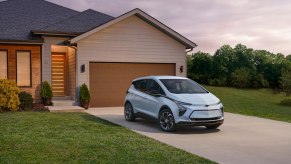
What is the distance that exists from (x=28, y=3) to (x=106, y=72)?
8.76m

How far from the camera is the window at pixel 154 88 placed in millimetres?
12012

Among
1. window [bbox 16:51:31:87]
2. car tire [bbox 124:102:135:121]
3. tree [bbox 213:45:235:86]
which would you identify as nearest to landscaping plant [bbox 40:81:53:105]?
window [bbox 16:51:31:87]

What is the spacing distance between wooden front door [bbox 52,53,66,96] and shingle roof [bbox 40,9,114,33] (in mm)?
1670

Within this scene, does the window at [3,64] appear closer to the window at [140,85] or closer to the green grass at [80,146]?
the green grass at [80,146]

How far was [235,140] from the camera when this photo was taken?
9719mm

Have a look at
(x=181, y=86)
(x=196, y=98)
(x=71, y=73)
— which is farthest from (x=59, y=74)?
(x=196, y=98)

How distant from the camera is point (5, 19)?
2062 centimetres

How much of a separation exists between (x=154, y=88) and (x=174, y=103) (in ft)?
5.04

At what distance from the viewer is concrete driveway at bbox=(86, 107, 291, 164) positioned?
771cm

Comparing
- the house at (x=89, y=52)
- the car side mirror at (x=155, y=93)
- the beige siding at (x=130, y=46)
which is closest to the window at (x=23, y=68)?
the house at (x=89, y=52)

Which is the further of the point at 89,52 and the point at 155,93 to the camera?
the point at 89,52

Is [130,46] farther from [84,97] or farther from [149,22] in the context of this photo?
[84,97]

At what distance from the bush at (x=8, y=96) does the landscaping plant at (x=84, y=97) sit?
9.61 feet

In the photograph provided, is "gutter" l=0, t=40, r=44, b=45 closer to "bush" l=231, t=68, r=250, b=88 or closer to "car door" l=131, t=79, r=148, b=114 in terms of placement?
"car door" l=131, t=79, r=148, b=114
